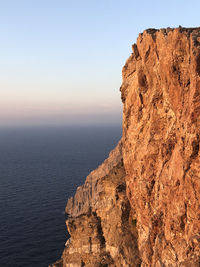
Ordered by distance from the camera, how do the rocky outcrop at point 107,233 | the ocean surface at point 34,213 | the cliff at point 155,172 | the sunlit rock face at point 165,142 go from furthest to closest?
the ocean surface at point 34,213 < the rocky outcrop at point 107,233 < the cliff at point 155,172 < the sunlit rock face at point 165,142

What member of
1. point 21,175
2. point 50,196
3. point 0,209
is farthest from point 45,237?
point 21,175

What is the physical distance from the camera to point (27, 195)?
313 feet

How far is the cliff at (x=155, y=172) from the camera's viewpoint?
20297 millimetres

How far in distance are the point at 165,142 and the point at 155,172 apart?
4.31 m

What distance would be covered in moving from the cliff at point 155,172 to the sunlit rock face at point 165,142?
3.1 inches

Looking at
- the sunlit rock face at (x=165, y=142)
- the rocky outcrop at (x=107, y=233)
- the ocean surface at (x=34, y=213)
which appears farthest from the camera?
the ocean surface at (x=34, y=213)

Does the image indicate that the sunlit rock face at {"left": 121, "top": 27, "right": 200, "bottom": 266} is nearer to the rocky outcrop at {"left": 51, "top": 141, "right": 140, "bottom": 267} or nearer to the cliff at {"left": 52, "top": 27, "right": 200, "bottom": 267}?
the cliff at {"left": 52, "top": 27, "right": 200, "bottom": 267}

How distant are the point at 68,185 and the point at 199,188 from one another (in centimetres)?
9606

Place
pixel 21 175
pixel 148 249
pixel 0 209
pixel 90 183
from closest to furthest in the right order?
pixel 148 249
pixel 90 183
pixel 0 209
pixel 21 175

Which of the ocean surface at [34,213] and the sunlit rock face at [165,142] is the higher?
the sunlit rock face at [165,142]

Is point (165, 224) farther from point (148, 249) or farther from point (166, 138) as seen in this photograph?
point (166, 138)

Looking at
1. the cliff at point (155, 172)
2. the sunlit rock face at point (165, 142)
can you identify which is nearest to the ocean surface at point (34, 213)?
the cliff at point (155, 172)

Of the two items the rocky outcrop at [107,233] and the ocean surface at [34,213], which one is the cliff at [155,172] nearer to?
the rocky outcrop at [107,233]

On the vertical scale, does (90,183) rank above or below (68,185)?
above
